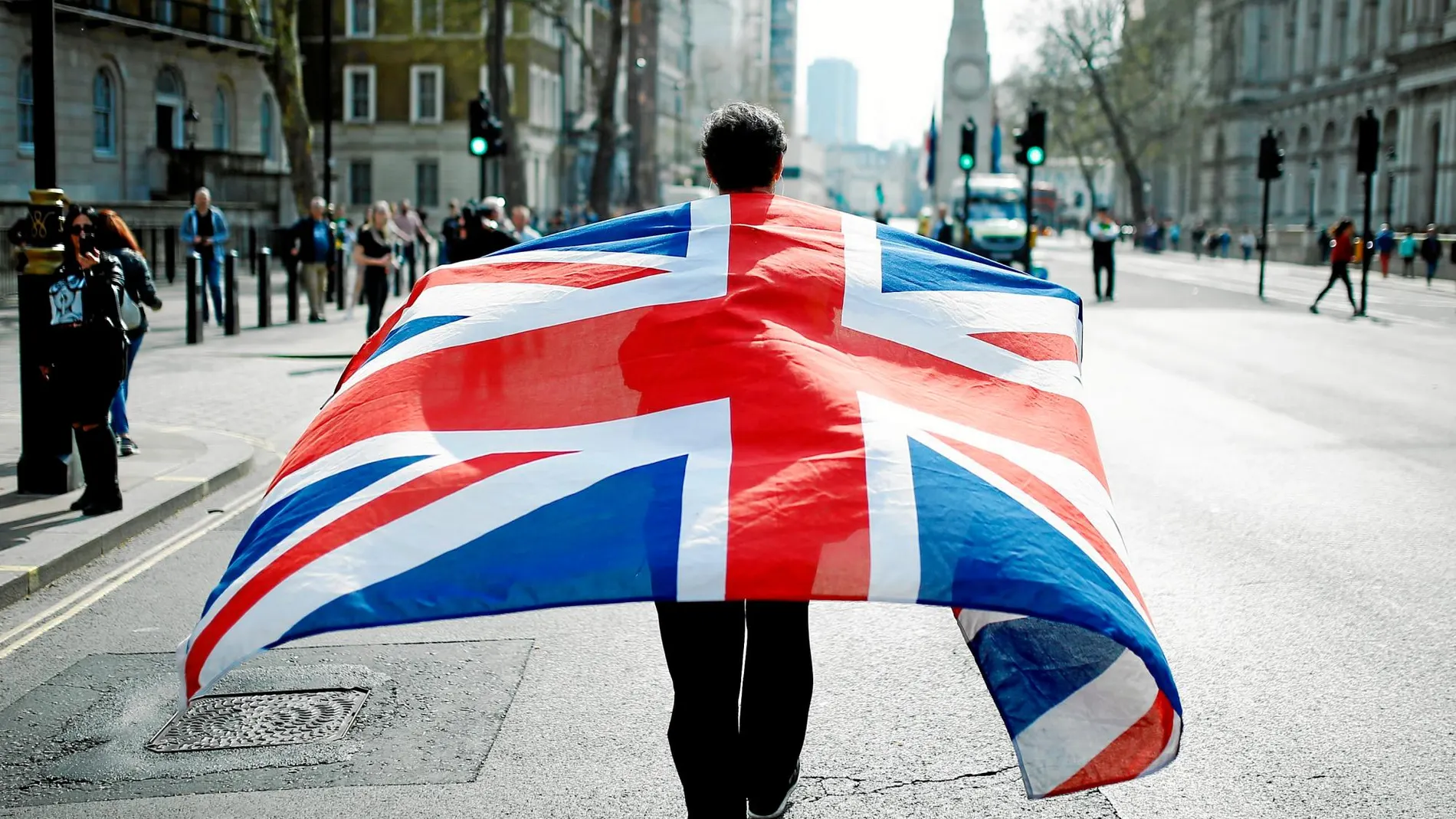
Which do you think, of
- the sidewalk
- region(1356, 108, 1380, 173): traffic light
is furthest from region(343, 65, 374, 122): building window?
region(1356, 108, 1380, 173): traffic light

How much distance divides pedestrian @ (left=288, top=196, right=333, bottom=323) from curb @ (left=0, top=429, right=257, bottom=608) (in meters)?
12.3

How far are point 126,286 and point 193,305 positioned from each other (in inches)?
320

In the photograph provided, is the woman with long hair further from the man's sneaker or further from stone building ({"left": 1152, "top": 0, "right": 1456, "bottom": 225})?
stone building ({"left": 1152, "top": 0, "right": 1456, "bottom": 225})

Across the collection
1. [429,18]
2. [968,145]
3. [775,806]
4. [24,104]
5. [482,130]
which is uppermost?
[429,18]

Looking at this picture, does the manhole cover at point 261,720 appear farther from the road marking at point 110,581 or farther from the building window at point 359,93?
the building window at point 359,93

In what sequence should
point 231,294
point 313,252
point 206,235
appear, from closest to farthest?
1. point 231,294
2. point 206,235
3. point 313,252

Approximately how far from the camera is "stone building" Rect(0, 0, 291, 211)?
37.2 meters

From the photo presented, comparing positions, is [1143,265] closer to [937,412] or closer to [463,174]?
[463,174]

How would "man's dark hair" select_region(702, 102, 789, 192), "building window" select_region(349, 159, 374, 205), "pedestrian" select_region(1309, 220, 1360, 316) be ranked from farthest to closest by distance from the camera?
"building window" select_region(349, 159, 374, 205) → "pedestrian" select_region(1309, 220, 1360, 316) → "man's dark hair" select_region(702, 102, 789, 192)

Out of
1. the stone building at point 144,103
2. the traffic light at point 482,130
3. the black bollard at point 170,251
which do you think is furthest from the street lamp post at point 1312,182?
the traffic light at point 482,130

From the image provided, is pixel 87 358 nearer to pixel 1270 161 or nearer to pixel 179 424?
pixel 179 424

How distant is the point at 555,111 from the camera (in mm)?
67938

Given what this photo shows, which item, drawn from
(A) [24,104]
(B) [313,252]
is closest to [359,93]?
(A) [24,104]

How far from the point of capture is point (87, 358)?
8.49m
